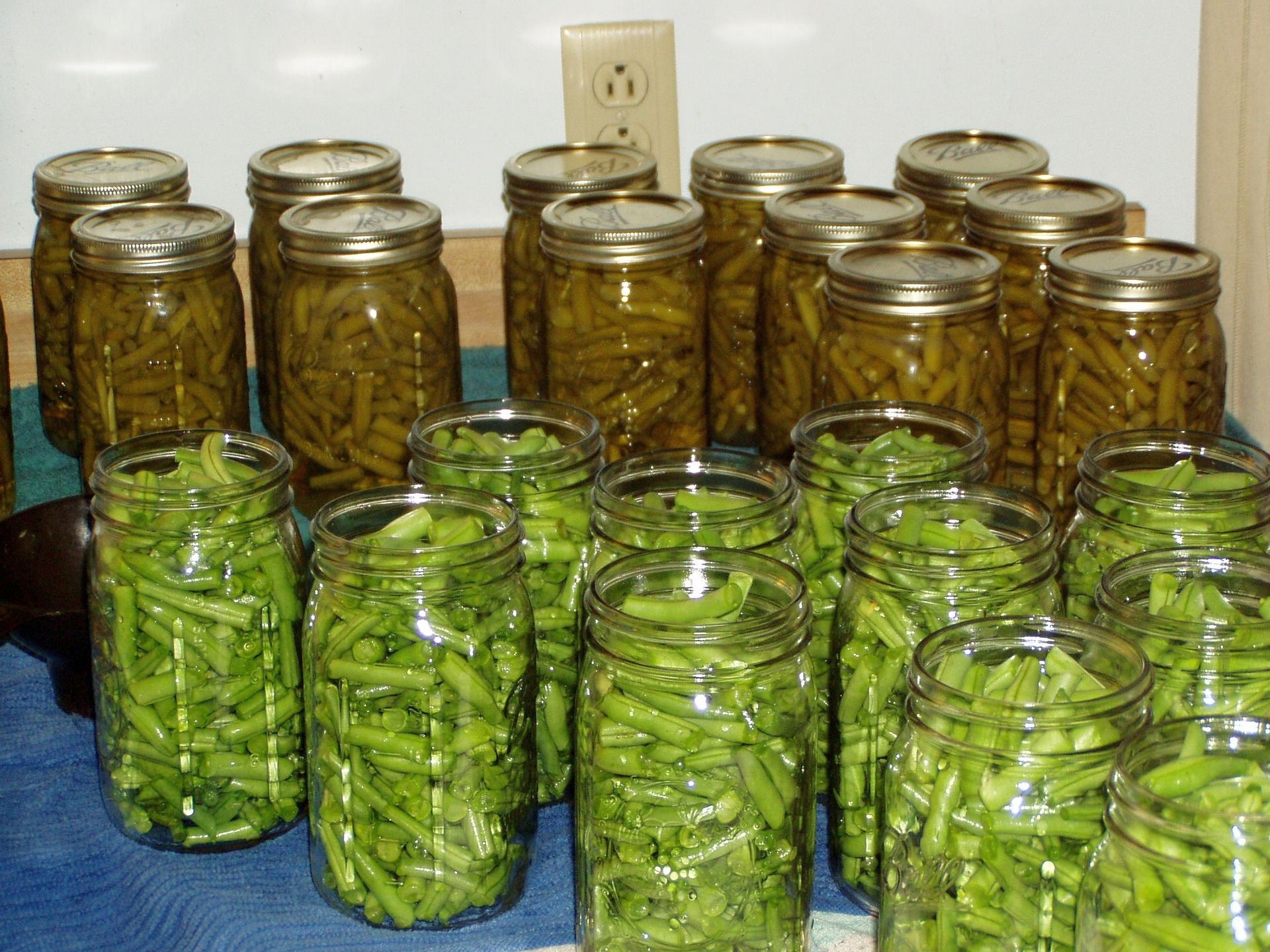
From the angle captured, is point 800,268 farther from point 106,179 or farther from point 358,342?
point 106,179

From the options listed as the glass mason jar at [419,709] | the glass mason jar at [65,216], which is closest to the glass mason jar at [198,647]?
the glass mason jar at [419,709]

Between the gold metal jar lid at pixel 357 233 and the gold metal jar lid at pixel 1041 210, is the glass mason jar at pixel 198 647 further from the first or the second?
the gold metal jar lid at pixel 1041 210

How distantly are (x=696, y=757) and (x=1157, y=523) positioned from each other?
363mm

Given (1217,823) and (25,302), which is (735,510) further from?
(25,302)

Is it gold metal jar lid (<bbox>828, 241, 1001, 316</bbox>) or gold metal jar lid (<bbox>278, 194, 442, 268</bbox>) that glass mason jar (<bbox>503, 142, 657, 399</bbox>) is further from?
gold metal jar lid (<bbox>828, 241, 1001, 316</bbox>)

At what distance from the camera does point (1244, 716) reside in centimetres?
74

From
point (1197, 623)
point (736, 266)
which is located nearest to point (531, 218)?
point (736, 266)

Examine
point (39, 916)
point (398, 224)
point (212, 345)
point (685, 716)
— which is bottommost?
point (39, 916)

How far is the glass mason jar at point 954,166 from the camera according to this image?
5.37 feet

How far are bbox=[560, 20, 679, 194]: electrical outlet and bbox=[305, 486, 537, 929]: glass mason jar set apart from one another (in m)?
0.97

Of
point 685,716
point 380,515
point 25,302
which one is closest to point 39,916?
point 380,515

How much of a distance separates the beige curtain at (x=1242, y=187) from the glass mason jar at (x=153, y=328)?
42.0 inches

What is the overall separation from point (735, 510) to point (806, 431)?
169 mm

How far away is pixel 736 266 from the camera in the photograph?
1629mm
